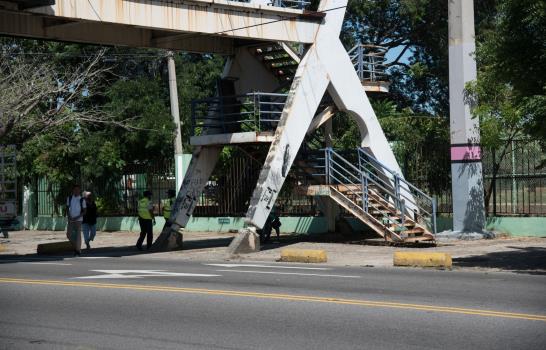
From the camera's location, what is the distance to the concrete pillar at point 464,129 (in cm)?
2205

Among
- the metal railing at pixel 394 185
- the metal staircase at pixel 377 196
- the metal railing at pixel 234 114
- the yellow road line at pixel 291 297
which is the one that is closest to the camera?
the yellow road line at pixel 291 297

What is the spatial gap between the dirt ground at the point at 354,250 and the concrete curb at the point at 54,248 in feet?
2.38

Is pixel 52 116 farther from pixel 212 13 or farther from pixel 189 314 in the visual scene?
pixel 189 314

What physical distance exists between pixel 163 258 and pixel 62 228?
1623 cm

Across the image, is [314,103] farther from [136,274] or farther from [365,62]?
[136,274]

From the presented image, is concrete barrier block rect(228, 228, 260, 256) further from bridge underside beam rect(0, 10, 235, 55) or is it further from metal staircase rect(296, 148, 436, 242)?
bridge underside beam rect(0, 10, 235, 55)

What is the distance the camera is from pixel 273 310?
10.1m

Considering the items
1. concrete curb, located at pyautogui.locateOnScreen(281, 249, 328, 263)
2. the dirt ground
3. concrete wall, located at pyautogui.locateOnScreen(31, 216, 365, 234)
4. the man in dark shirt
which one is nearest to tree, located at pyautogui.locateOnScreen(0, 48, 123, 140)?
concrete wall, located at pyautogui.locateOnScreen(31, 216, 365, 234)

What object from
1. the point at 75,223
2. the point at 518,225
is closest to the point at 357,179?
the point at 518,225

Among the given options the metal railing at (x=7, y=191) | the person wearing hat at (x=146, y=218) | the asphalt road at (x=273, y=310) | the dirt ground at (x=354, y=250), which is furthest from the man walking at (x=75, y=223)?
the asphalt road at (x=273, y=310)

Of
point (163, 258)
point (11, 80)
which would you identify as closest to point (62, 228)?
point (11, 80)

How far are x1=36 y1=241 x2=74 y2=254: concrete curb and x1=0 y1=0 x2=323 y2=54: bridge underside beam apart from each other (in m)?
6.01

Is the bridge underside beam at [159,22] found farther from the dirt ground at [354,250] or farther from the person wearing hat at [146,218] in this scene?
the dirt ground at [354,250]

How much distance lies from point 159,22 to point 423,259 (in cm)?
815
